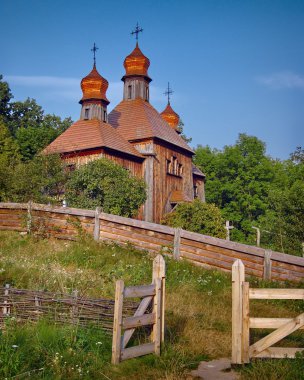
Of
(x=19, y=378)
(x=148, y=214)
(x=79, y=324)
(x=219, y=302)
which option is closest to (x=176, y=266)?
(x=219, y=302)

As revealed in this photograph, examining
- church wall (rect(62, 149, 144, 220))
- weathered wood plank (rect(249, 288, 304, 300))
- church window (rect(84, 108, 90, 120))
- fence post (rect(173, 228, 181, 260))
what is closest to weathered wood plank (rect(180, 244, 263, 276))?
fence post (rect(173, 228, 181, 260))

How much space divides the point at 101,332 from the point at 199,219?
14549 millimetres

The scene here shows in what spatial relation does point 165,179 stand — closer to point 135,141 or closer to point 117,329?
point 135,141

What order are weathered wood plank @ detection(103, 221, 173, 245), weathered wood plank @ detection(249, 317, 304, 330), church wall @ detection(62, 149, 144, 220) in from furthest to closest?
1. church wall @ detection(62, 149, 144, 220)
2. weathered wood plank @ detection(103, 221, 173, 245)
3. weathered wood plank @ detection(249, 317, 304, 330)

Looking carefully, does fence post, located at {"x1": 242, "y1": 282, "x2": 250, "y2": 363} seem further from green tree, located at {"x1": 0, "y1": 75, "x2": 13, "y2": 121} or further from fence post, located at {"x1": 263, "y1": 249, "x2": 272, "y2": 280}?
green tree, located at {"x1": 0, "y1": 75, "x2": 13, "y2": 121}

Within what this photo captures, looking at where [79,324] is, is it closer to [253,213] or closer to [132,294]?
[132,294]

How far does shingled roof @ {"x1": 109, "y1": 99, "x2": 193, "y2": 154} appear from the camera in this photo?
27.1m

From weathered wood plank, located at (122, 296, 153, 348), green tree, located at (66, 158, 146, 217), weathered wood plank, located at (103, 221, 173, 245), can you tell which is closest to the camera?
weathered wood plank, located at (122, 296, 153, 348)

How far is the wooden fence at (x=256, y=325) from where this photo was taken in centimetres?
616

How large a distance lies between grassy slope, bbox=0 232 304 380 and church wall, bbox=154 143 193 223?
37.1 ft

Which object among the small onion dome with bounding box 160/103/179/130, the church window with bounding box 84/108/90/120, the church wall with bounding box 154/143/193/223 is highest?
the small onion dome with bounding box 160/103/179/130

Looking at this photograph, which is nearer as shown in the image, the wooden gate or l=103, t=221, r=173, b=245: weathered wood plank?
the wooden gate

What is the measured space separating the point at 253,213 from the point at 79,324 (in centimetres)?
4422

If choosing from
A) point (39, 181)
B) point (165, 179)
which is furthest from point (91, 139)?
point (39, 181)
